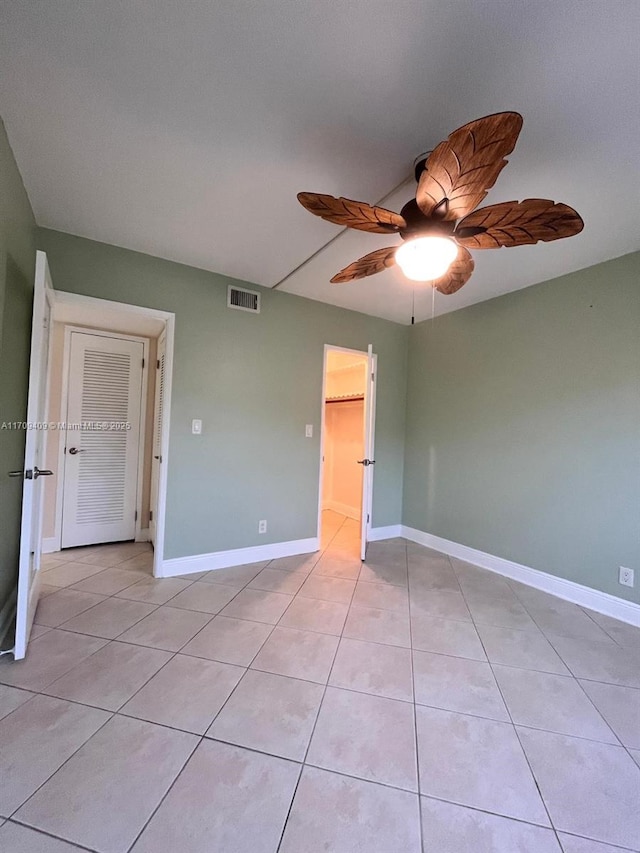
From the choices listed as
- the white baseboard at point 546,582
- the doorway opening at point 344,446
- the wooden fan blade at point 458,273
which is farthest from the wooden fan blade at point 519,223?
the doorway opening at point 344,446

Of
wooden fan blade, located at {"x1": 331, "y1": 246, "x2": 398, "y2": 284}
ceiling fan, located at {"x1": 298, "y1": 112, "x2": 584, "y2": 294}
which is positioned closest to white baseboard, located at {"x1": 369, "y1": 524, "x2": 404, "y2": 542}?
wooden fan blade, located at {"x1": 331, "y1": 246, "x2": 398, "y2": 284}

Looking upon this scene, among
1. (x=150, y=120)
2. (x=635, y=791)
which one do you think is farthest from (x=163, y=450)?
(x=635, y=791)

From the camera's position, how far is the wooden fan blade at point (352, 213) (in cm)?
139

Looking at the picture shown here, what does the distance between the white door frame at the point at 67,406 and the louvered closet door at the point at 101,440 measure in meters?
0.03

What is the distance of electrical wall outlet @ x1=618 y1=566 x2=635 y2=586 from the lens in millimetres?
2348

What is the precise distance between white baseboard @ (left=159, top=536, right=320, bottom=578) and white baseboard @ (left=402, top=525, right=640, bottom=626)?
4.36 ft

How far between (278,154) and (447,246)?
0.90 meters

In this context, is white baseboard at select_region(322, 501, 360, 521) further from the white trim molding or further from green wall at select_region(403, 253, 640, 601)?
the white trim molding

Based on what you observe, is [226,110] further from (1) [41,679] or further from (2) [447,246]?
(1) [41,679]

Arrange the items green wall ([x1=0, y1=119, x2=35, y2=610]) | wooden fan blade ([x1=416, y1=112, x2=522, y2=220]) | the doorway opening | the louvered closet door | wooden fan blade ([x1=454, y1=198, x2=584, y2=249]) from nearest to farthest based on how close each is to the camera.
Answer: wooden fan blade ([x1=416, y1=112, x2=522, y2=220])
wooden fan blade ([x1=454, y1=198, x2=584, y2=249])
green wall ([x1=0, y1=119, x2=35, y2=610])
the louvered closet door
the doorway opening

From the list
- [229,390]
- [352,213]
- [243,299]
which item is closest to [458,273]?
[352,213]

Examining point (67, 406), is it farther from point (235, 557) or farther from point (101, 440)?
point (235, 557)

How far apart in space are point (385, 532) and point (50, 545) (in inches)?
130

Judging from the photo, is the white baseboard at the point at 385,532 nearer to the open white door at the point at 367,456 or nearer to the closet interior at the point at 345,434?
the open white door at the point at 367,456
